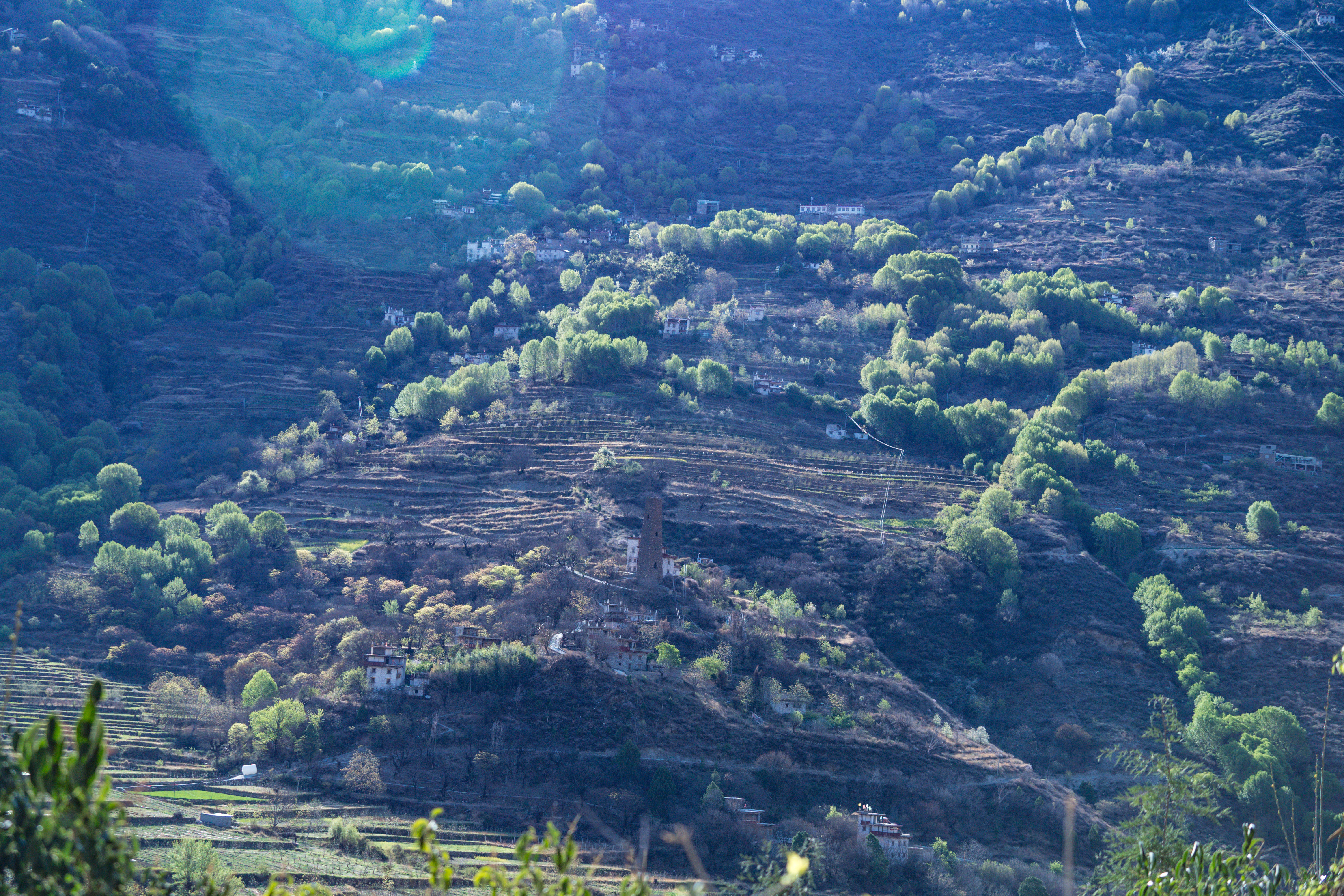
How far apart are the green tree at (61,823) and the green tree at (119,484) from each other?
52819mm

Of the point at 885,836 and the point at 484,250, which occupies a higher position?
the point at 484,250

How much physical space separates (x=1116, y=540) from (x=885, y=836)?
2591 cm

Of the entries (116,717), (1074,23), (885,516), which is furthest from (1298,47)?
(116,717)

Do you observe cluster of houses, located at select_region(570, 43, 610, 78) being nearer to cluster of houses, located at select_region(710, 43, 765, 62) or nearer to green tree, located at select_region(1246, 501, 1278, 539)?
cluster of houses, located at select_region(710, 43, 765, 62)

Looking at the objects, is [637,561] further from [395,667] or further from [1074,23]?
[1074,23]

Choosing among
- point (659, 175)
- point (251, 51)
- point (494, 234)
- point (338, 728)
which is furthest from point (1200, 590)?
point (251, 51)

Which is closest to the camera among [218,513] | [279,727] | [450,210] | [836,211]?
[279,727]

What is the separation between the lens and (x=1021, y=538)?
2099 inches

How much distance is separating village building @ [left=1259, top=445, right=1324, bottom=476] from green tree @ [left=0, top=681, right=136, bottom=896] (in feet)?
206

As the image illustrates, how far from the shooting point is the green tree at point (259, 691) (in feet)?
128

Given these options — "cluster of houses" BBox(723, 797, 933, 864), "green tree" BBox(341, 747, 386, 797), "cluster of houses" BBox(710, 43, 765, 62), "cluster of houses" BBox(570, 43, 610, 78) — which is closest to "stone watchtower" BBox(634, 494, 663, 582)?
"cluster of houses" BBox(723, 797, 933, 864)

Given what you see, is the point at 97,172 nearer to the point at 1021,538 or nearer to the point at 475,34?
the point at 475,34

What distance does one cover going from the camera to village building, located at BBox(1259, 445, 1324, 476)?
6066 cm

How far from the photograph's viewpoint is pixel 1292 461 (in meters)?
61.2
